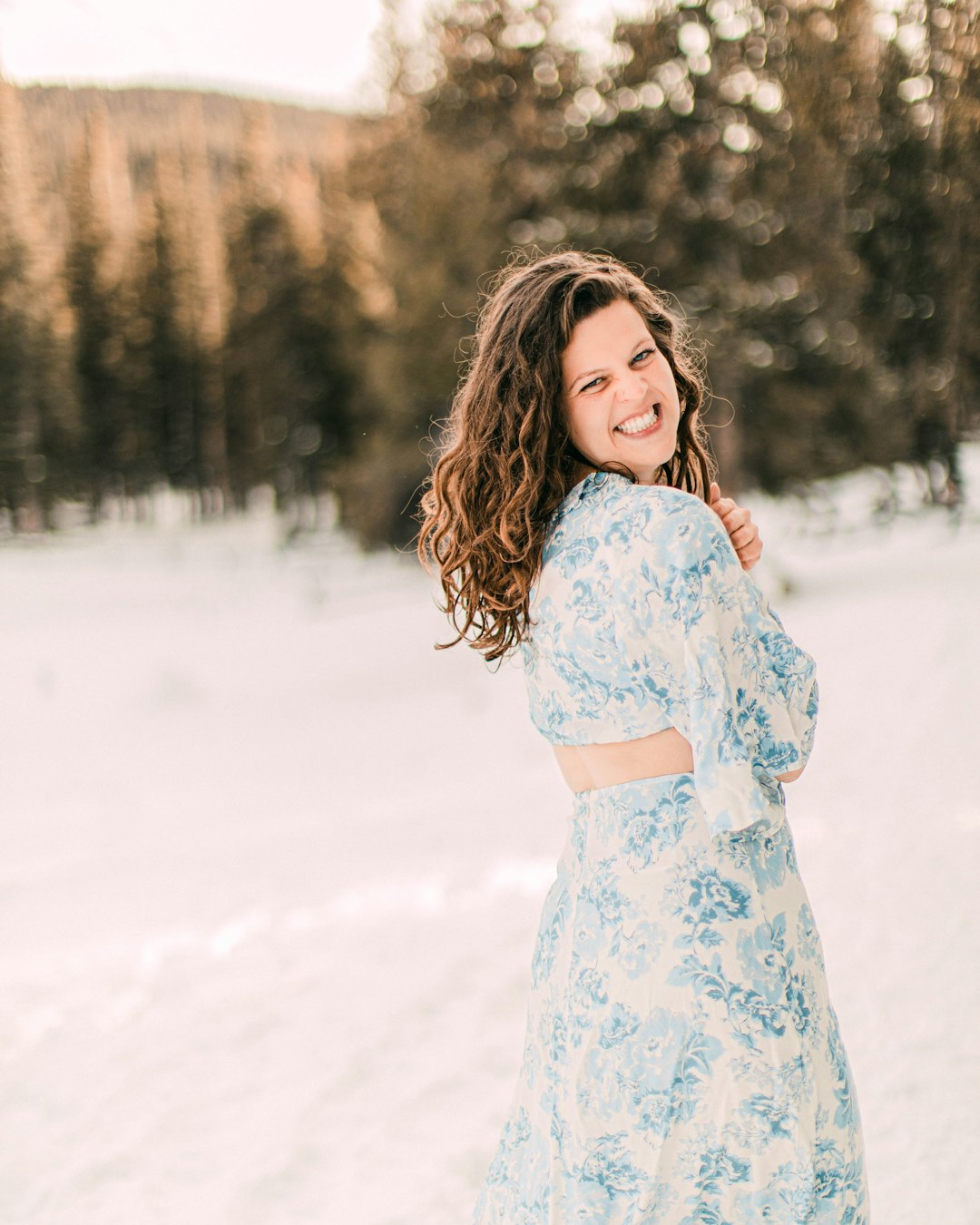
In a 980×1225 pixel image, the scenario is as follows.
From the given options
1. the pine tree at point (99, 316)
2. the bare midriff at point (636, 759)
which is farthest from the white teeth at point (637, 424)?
the pine tree at point (99, 316)

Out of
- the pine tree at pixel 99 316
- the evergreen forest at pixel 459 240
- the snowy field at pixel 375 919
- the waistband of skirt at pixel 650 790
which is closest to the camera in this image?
the waistband of skirt at pixel 650 790

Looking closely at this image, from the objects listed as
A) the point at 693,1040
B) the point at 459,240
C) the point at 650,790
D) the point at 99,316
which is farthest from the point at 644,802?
the point at 99,316

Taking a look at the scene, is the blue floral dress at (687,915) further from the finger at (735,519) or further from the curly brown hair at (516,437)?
the finger at (735,519)

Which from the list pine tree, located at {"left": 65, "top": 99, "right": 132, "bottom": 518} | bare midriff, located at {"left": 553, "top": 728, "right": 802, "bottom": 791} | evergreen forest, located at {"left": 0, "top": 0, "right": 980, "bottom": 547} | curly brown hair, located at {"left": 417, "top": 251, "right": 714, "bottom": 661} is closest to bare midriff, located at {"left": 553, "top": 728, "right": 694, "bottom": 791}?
bare midriff, located at {"left": 553, "top": 728, "right": 802, "bottom": 791}

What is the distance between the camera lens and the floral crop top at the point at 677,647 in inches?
51.1

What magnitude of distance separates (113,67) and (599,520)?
773 cm

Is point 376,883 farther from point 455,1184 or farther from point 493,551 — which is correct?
point 493,551

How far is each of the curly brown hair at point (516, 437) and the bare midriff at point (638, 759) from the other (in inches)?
8.6

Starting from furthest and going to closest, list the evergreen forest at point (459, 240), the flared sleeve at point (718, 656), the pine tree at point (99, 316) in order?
1. the pine tree at point (99, 316)
2. the evergreen forest at point (459, 240)
3. the flared sleeve at point (718, 656)

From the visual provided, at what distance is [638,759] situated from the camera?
143cm

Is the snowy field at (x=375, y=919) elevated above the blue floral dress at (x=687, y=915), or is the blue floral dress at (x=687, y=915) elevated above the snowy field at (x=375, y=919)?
the blue floral dress at (x=687, y=915)

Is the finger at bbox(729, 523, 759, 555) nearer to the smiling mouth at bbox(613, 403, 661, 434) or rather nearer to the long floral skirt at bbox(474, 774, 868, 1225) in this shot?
the smiling mouth at bbox(613, 403, 661, 434)

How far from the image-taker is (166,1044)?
354cm

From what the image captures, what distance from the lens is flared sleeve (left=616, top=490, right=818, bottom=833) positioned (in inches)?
50.9
